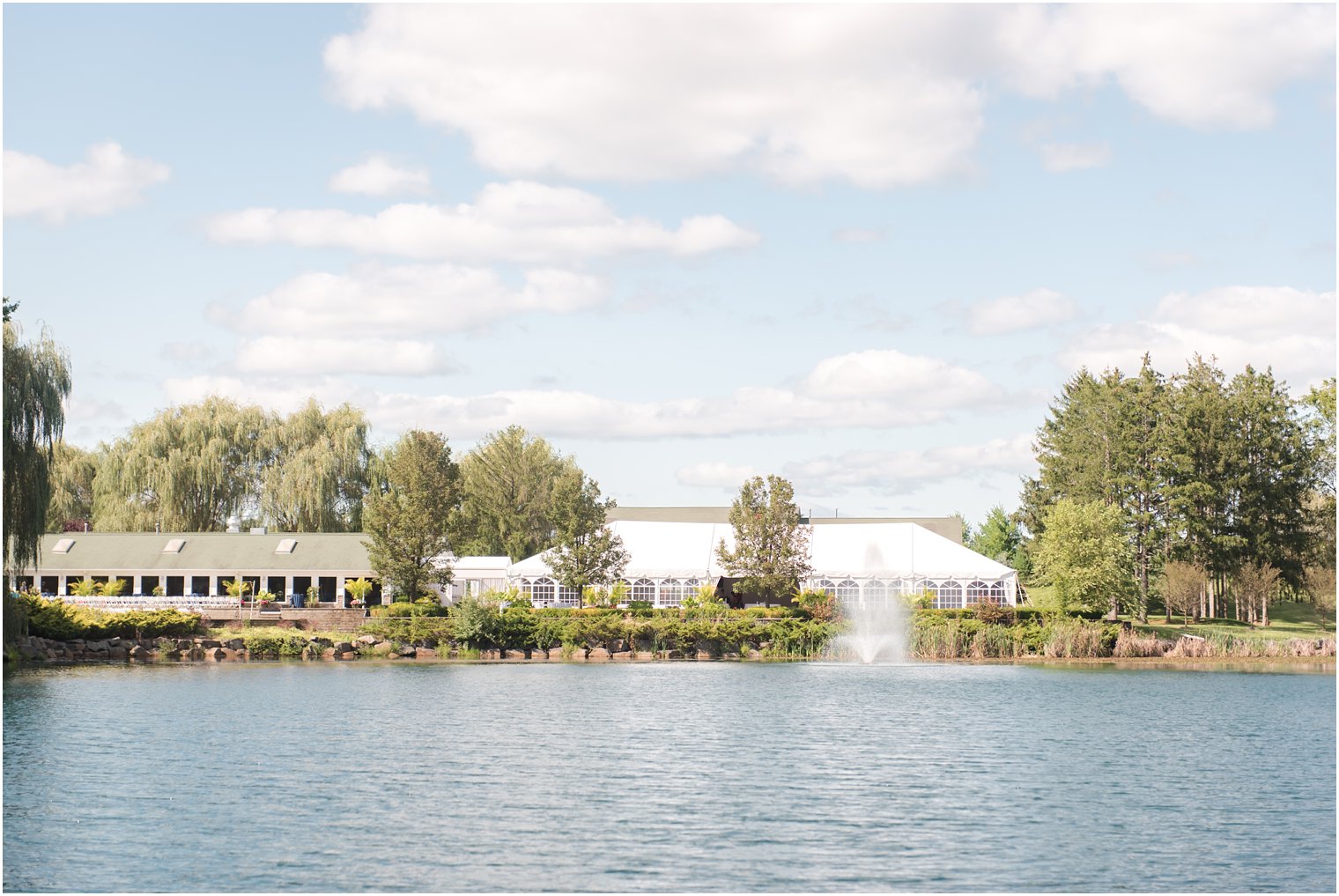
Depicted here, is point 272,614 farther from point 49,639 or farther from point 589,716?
point 589,716

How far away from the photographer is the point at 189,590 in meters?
60.2

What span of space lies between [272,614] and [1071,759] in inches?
1425

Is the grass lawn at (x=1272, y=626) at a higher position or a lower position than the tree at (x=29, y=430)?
lower

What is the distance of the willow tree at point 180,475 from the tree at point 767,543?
27565mm

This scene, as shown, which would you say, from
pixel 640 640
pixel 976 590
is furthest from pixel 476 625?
pixel 976 590

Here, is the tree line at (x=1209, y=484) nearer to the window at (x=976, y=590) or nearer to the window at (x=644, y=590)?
the window at (x=976, y=590)

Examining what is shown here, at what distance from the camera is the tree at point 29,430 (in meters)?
34.0

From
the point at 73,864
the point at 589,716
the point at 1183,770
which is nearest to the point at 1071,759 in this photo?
the point at 1183,770

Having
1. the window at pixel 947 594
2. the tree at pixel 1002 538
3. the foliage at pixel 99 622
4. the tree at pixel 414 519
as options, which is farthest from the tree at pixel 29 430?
the tree at pixel 1002 538

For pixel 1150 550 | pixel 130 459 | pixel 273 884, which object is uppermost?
pixel 130 459

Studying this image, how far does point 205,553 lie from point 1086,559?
39.0 meters

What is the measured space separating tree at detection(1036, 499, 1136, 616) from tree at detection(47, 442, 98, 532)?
48147 millimetres

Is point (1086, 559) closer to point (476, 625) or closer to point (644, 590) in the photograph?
point (644, 590)

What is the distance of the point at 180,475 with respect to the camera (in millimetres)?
67125
